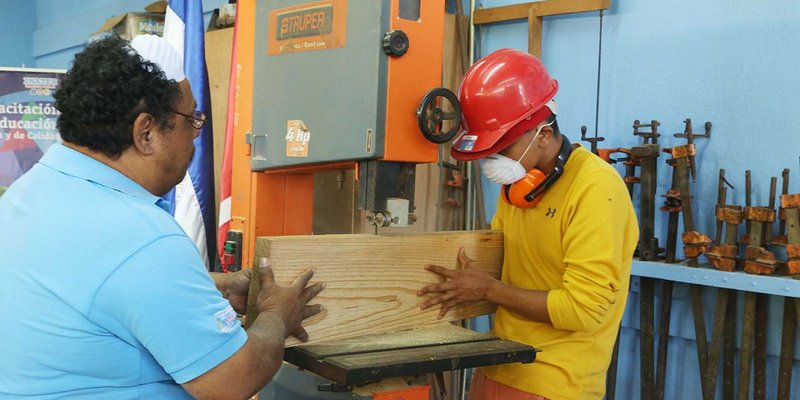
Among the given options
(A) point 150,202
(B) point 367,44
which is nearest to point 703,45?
(B) point 367,44

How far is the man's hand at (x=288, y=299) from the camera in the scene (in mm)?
1417

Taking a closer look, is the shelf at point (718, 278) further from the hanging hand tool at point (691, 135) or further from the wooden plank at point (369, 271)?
the wooden plank at point (369, 271)

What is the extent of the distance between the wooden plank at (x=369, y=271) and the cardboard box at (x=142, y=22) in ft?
8.58

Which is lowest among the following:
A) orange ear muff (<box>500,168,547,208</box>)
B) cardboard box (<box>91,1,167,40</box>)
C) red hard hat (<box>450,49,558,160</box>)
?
orange ear muff (<box>500,168,547,208</box>)

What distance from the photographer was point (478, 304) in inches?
71.0

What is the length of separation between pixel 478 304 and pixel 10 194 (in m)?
1.05

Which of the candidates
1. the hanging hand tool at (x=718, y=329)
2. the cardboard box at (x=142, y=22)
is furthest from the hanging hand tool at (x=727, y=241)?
the cardboard box at (x=142, y=22)

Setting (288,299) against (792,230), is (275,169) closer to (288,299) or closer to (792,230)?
(288,299)

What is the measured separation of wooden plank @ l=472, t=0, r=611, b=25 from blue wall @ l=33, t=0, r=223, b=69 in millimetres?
2942

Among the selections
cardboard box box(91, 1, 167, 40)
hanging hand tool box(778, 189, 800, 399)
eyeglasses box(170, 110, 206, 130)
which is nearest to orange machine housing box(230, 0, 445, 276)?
eyeglasses box(170, 110, 206, 130)

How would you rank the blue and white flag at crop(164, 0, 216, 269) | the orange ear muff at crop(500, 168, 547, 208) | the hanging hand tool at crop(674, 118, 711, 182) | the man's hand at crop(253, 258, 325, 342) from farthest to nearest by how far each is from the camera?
the blue and white flag at crop(164, 0, 216, 269) → the hanging hand tool at crop(674, 118, 711, 182) → the orange ear muff at crop(500, 168, 547, 208) → the man's hand at crop(253, 258, 325, 342)

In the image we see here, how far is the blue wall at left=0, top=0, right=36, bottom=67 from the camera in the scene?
6875 millimetres

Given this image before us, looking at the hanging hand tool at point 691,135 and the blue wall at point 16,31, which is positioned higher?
the blue wall at point 16,31

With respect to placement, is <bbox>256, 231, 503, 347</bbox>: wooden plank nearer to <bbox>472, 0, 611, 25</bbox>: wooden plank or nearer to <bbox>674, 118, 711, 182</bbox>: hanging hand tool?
<bbox>674, 118, 711, 182</bbox>: hanging hand tool
